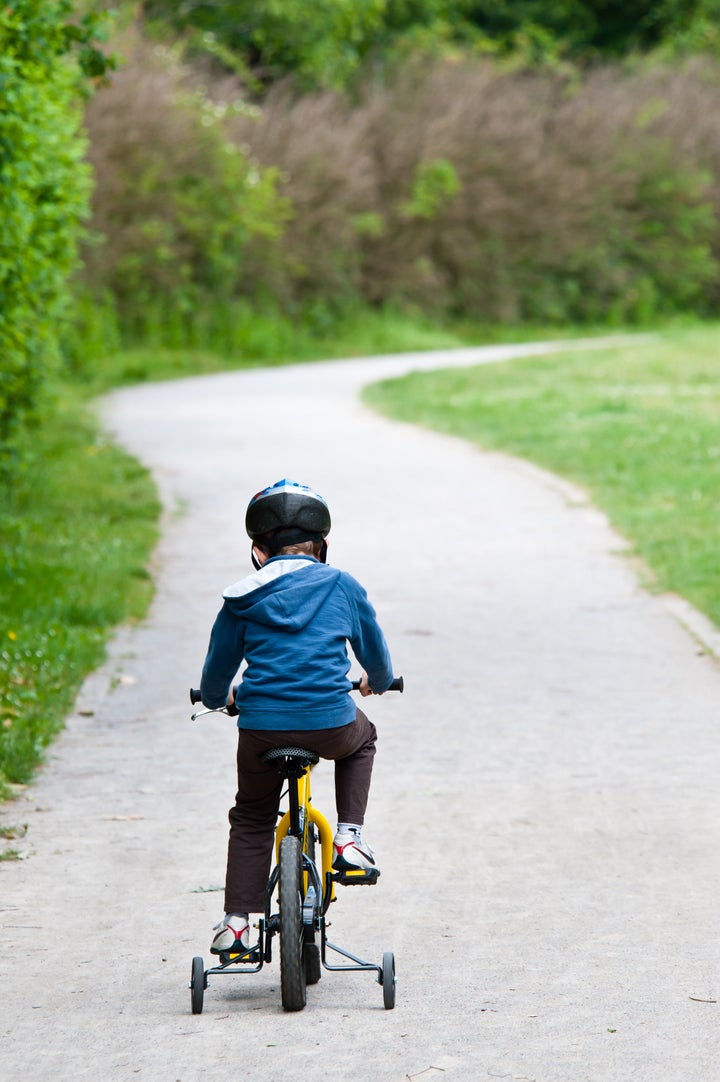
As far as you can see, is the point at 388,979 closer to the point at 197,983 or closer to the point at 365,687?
the point at 197,983

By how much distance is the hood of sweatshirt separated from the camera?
14.8 feet

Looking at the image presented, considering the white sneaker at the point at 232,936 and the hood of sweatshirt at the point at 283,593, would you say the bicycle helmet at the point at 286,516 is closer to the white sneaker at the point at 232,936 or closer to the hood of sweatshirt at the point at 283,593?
the hood of sweatshirt at the point at 283,593

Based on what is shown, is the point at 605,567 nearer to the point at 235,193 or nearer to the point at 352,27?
the point at 235,193

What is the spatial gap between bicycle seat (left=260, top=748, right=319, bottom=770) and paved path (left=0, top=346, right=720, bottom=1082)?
66 cm

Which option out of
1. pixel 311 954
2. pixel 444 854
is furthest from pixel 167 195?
pixel 311 954

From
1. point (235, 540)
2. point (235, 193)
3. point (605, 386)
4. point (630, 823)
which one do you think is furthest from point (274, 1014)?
point (235, 193)

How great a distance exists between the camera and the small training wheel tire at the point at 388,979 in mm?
4402

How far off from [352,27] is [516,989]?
3546cm

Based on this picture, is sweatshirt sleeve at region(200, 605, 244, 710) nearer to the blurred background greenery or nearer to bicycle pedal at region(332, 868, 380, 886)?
bicycle pedal at region(332, 868, 380, 886)

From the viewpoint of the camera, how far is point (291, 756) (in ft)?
14.6

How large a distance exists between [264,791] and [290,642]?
0.42 m

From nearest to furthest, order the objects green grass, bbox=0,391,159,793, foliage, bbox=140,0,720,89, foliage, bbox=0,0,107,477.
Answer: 1. green grass, bbox=0,391,159,793
2. foliage, bbox=0,0,107,477
3. foliage, bbox=140,0,720,89

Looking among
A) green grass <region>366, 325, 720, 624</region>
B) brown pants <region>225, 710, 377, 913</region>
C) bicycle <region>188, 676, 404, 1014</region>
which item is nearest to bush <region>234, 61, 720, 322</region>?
green grass <region>366, 325, 720, 624</region>

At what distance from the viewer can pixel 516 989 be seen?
15.0 feet
